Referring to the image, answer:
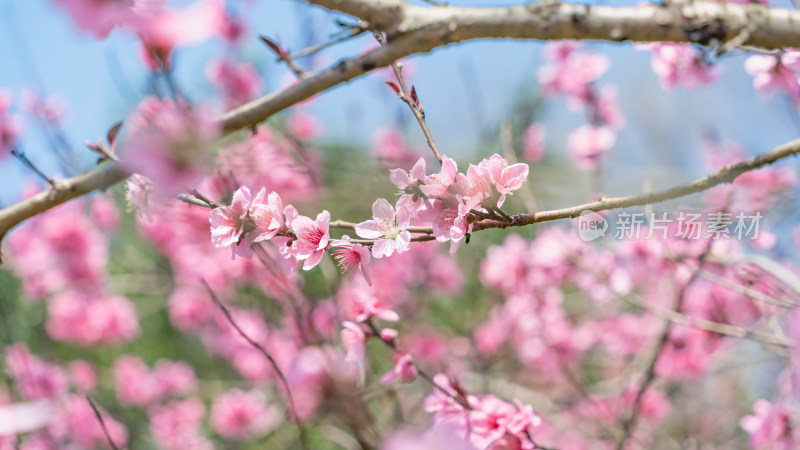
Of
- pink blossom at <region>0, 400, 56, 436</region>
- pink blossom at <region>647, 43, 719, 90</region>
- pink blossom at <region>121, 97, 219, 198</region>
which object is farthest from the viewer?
pink blossom at <region>647, 43, 719, 90</region>

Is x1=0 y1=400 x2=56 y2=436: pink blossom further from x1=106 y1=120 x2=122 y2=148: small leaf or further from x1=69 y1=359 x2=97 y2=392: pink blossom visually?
x1=69 y1=359 x2=97 y2=392: pink blossom

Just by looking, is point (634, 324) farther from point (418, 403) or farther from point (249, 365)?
point (249, 365)

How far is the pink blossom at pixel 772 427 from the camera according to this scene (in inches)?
54.2

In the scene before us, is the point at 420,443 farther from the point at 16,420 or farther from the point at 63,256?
the point at 63,256

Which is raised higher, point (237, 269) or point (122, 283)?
point (237, 269)

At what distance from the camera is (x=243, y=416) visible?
10.2 ft

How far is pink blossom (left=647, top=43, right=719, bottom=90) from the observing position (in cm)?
175

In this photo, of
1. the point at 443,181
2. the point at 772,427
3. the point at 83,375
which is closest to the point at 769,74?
the point at 772,427

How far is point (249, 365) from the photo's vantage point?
11.3 ft

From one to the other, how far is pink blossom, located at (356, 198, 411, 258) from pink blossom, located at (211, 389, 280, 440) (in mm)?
2442

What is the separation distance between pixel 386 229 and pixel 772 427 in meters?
1.14

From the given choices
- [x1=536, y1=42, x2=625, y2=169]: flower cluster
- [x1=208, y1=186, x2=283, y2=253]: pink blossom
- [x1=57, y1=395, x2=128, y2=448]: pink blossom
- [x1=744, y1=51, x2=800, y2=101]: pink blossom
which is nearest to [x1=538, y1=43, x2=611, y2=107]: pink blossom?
[x1=536, y1=42, x2=625, y2=169]: flower cluster

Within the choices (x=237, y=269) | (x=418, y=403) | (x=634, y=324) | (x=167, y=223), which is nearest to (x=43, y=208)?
(x=418, y=403)

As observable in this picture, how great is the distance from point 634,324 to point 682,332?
68cm
